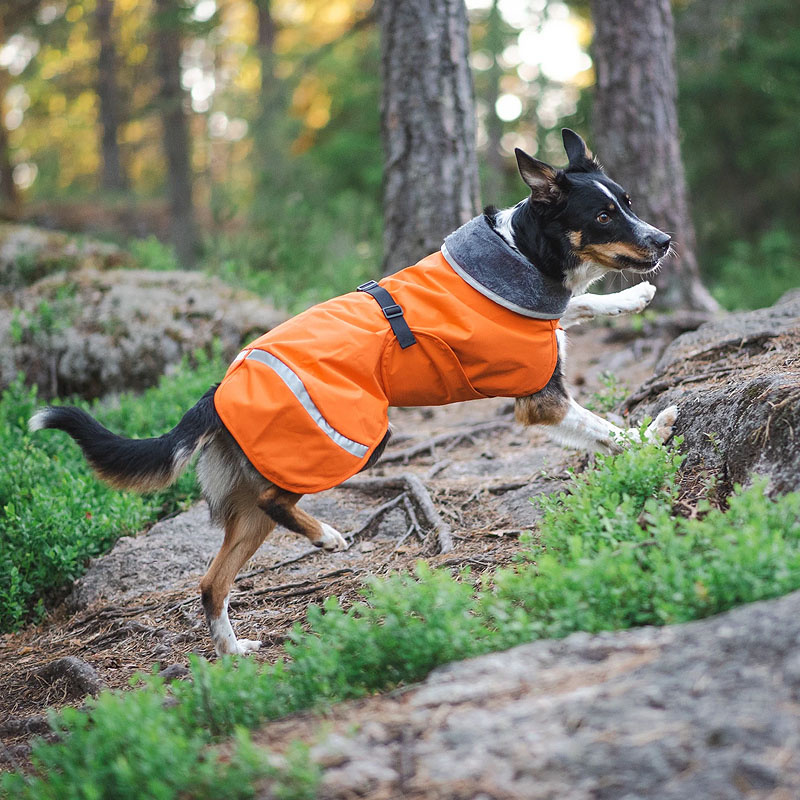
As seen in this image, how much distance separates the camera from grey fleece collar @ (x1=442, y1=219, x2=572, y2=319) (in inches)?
167

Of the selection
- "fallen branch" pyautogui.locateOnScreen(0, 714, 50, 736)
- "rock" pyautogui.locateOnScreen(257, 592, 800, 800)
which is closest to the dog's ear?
"rock" pyautogui.locateOnScreen(257, 592, 800, 800)

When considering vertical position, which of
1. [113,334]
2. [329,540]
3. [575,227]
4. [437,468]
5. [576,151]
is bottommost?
[437,468]

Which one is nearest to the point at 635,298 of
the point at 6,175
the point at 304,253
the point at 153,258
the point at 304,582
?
the point at 304,582

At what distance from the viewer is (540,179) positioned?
4.43 meters

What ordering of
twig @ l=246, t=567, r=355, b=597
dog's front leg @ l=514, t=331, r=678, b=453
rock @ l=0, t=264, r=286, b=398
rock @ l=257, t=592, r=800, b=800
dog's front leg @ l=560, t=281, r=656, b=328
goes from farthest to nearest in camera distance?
rock @ l=0, t=264, r=286, b=398
dog's front leg @ l=560, t=281, r=656, b=328
twig @ l=246, t=567, r=355, b=597
dog's front leg @ l=514, t=331, r=678, b=453
rock @ l=257, t=592, r=800, b=800

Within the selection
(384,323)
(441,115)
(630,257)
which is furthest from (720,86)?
(384,323)

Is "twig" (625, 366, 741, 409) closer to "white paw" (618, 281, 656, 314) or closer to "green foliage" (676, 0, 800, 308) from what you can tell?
"white paw" (618, 281, 656, 314)

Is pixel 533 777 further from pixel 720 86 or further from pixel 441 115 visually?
pixel 720 86

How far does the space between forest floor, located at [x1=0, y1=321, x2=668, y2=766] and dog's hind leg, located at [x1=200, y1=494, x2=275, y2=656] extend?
19 cm

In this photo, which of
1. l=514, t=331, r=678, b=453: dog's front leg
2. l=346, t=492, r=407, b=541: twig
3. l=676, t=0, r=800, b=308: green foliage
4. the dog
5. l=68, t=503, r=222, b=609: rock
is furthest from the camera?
l=676, t=0, r=800, b=308: green foliage

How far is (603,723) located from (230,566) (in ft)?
7.79

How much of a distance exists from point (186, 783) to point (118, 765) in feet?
0.74

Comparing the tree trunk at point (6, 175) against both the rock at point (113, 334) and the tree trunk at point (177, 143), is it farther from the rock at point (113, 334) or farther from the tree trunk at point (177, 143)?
the rock at point (113, 334)

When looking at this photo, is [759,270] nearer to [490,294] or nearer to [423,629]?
[490,294]
